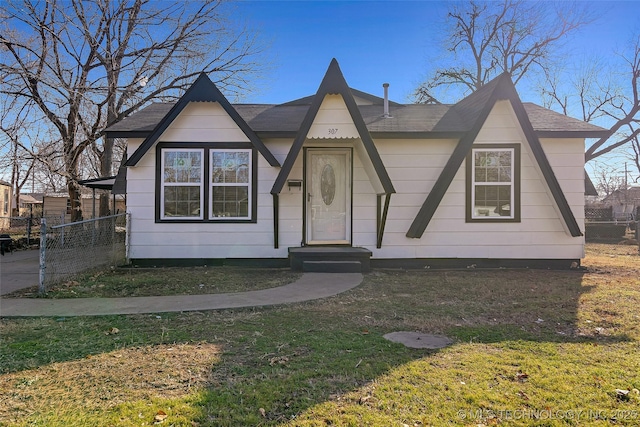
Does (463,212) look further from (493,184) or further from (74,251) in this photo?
(74,251)

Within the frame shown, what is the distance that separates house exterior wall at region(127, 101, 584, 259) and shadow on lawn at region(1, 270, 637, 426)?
98.4 inches

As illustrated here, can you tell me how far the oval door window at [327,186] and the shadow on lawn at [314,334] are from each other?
10.9ft

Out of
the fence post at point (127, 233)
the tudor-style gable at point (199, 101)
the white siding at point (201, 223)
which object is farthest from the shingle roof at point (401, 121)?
the fence post at point (127, 233)

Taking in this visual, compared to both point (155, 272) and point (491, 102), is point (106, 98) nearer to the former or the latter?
point (155, 272)

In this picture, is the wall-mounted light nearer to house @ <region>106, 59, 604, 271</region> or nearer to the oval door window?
house @ <region>106, 59, 604, 271</region>

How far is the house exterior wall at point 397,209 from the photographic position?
29.2ft

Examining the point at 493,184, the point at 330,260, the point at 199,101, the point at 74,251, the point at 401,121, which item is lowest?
the point at 330,260

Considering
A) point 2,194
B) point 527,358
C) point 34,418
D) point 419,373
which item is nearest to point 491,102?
point 527,358

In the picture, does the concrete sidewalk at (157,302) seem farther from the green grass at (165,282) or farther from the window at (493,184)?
the window at (493,184)

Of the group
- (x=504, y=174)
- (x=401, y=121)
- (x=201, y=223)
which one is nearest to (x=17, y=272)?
(x=201, y=223)

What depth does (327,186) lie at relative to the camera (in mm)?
9414

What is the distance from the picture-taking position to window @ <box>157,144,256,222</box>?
8945 millimetres

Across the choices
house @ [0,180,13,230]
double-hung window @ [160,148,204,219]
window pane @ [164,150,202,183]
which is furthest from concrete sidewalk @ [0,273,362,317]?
house @ [0,180,13,230]

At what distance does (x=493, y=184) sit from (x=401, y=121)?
Answer: 108 inches
